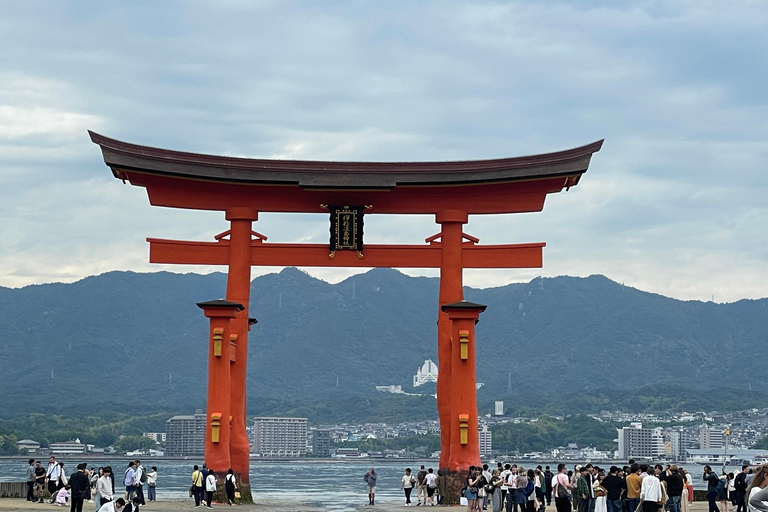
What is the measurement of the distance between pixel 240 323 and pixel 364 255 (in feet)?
12.4

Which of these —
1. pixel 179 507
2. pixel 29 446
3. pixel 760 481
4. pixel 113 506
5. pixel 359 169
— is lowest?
pixel 29 446

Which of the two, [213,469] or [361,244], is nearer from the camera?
[213,469]

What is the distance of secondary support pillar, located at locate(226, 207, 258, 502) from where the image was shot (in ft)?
92.5

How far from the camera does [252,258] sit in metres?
29.2

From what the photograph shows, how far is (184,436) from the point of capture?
572 feet

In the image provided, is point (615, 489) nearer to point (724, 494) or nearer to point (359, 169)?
point (724, 494)

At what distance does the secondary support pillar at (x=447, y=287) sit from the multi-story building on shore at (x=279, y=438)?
158m

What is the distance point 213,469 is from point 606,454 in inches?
6280

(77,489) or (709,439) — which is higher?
(77,489)

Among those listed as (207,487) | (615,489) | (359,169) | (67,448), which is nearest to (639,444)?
(67,448)

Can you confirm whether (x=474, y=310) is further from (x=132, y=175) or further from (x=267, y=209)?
(x=132, y=175)

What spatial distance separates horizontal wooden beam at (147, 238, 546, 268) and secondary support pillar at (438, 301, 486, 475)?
6.23ft

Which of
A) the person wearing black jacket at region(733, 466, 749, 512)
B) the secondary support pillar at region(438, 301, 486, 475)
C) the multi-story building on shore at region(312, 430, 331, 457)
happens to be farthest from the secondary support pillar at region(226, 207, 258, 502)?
the multi-story building on shore at region(312, 430, 331, 457)

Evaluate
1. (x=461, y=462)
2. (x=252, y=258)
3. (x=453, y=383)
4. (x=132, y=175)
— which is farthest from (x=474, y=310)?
(x=132, y=175)
